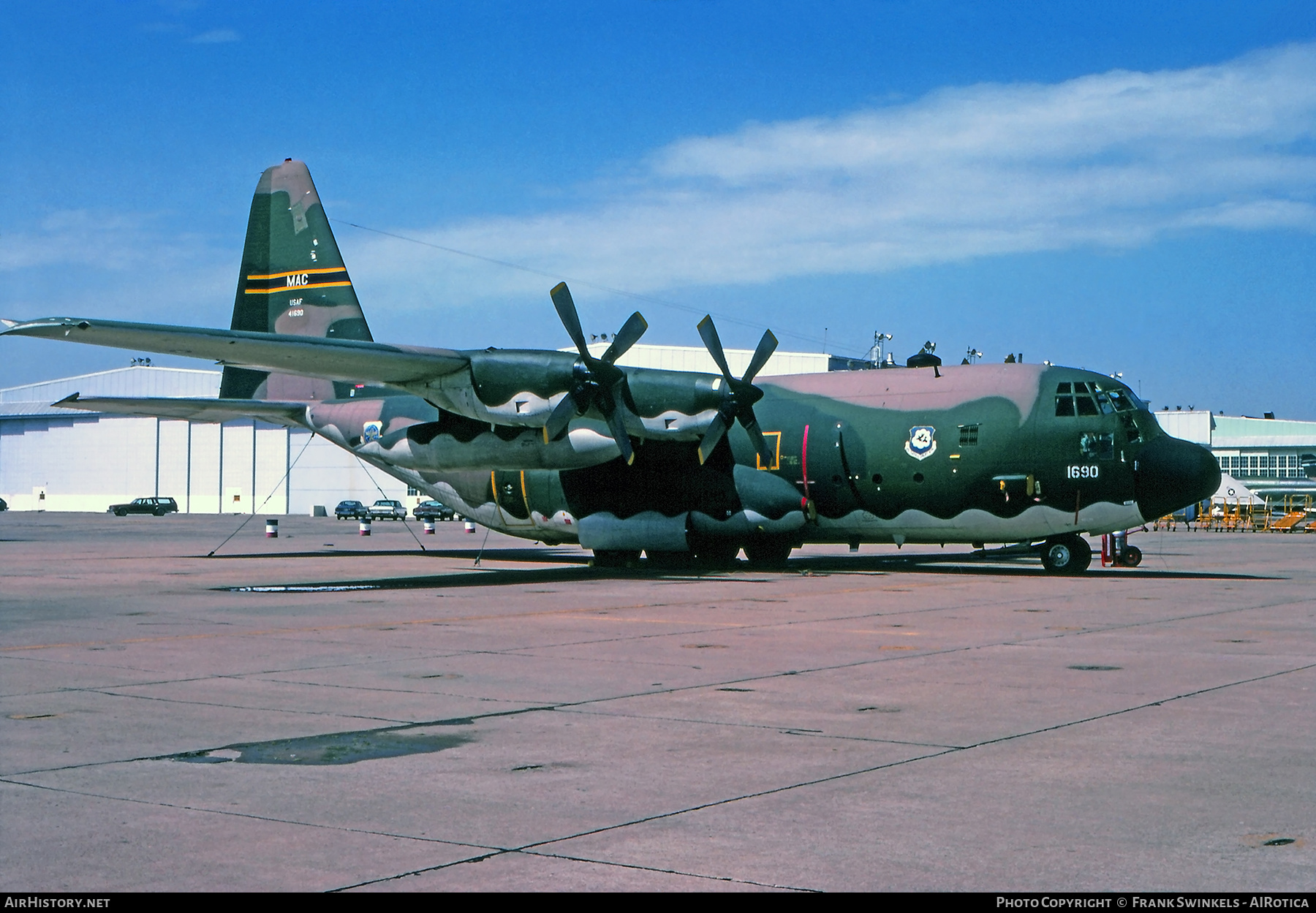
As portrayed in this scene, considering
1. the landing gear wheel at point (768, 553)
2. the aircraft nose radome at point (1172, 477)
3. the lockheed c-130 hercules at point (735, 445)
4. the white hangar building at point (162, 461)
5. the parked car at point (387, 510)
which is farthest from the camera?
the white hangar building at point (162, 461)

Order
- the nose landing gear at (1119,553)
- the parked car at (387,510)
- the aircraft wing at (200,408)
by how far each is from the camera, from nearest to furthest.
→ 1. the aircraft wing at (200,408)
2. the nose landing gear at (1119,553)
3. the parked car at (387,510)

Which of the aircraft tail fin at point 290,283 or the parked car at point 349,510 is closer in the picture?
the aircraft tail fin at point 290,283

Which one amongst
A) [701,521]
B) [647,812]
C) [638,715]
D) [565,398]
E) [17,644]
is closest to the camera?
[647,812]

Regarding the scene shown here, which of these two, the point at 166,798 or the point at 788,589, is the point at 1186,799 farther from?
the point at 788,589

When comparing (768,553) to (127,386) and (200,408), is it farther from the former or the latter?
(127,386)

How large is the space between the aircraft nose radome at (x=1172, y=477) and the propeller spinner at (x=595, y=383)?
10170 millimetres

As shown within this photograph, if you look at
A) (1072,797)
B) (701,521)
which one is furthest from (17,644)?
(701,521)

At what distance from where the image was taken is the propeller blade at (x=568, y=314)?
79.1 feet

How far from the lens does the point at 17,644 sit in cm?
1409

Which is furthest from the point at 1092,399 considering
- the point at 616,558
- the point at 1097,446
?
→ the point at 616,558

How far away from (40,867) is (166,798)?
142 cm

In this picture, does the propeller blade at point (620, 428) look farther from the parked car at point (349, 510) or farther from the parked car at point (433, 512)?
the parked car at point (349, 510)

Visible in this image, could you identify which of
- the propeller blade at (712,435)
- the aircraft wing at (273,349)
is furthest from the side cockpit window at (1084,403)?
the aircraft wing at (273,349)

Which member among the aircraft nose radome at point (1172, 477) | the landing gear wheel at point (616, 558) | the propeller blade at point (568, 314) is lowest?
the landing gear wheel at point (616, 558)
